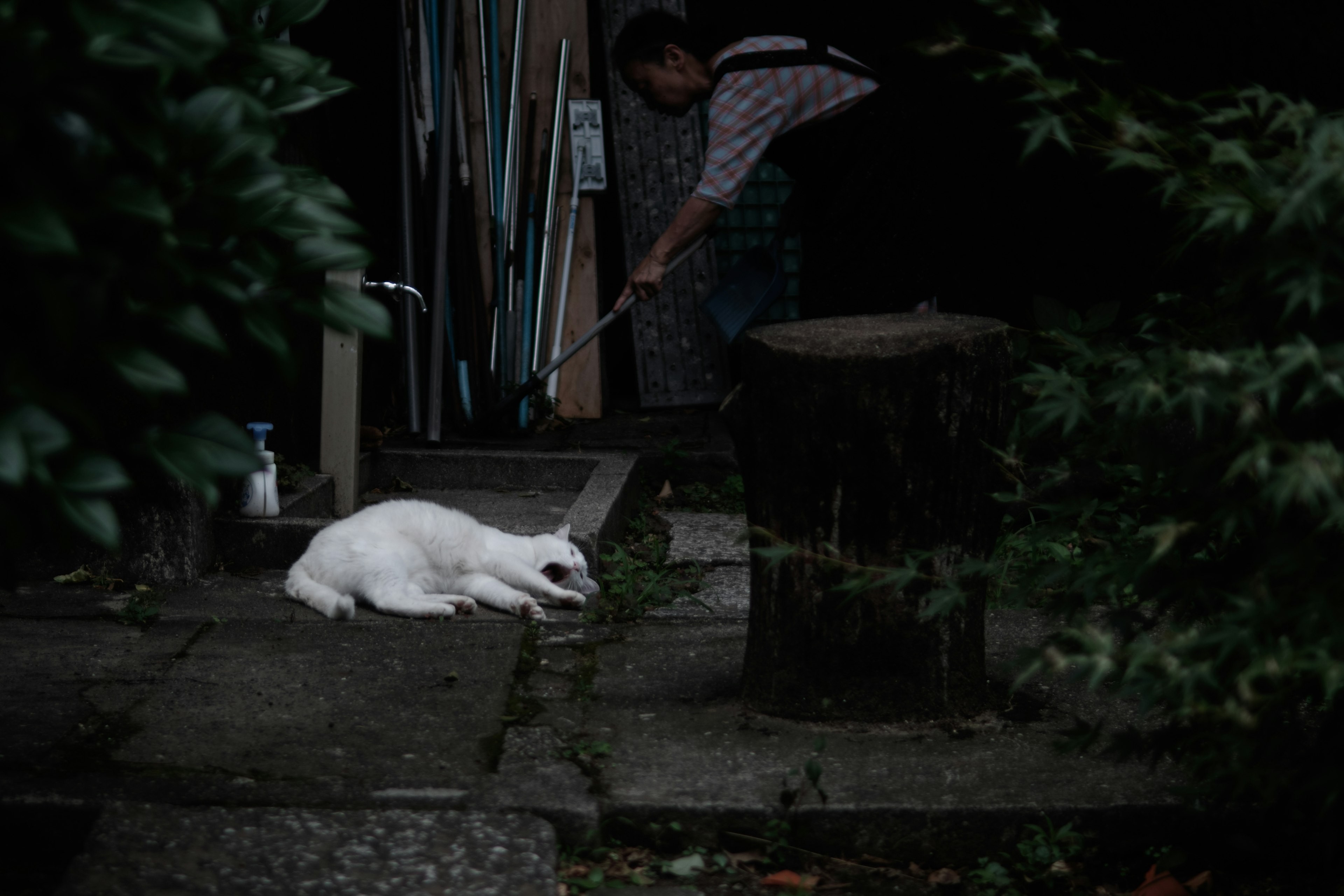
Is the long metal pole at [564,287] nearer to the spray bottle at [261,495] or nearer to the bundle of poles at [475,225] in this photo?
the bundle of poles at [475,225]

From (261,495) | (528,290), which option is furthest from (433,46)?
(261,495)

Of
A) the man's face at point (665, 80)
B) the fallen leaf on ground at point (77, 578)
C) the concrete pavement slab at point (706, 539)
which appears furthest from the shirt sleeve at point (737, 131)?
the fallen leaf on ground at point (77, 578)

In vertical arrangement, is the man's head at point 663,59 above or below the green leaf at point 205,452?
above

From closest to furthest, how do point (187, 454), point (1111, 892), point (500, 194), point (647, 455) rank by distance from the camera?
point (187, 454)
point (1111, 892)
point (647, 455)
point (500, 194)

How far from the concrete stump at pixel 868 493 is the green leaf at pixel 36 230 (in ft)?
5.20

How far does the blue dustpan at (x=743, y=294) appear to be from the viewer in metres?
4.96

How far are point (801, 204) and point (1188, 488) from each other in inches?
114

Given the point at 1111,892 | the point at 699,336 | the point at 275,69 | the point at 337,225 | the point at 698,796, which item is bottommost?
the point at 1111,892

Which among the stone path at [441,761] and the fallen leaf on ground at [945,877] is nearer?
the stone path at [441,761]

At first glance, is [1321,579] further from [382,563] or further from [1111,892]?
[382,563]

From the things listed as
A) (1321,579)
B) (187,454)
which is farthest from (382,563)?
(1321,579)

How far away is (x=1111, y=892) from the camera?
87.6 inches

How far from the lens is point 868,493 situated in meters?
2.46

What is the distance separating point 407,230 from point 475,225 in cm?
40
